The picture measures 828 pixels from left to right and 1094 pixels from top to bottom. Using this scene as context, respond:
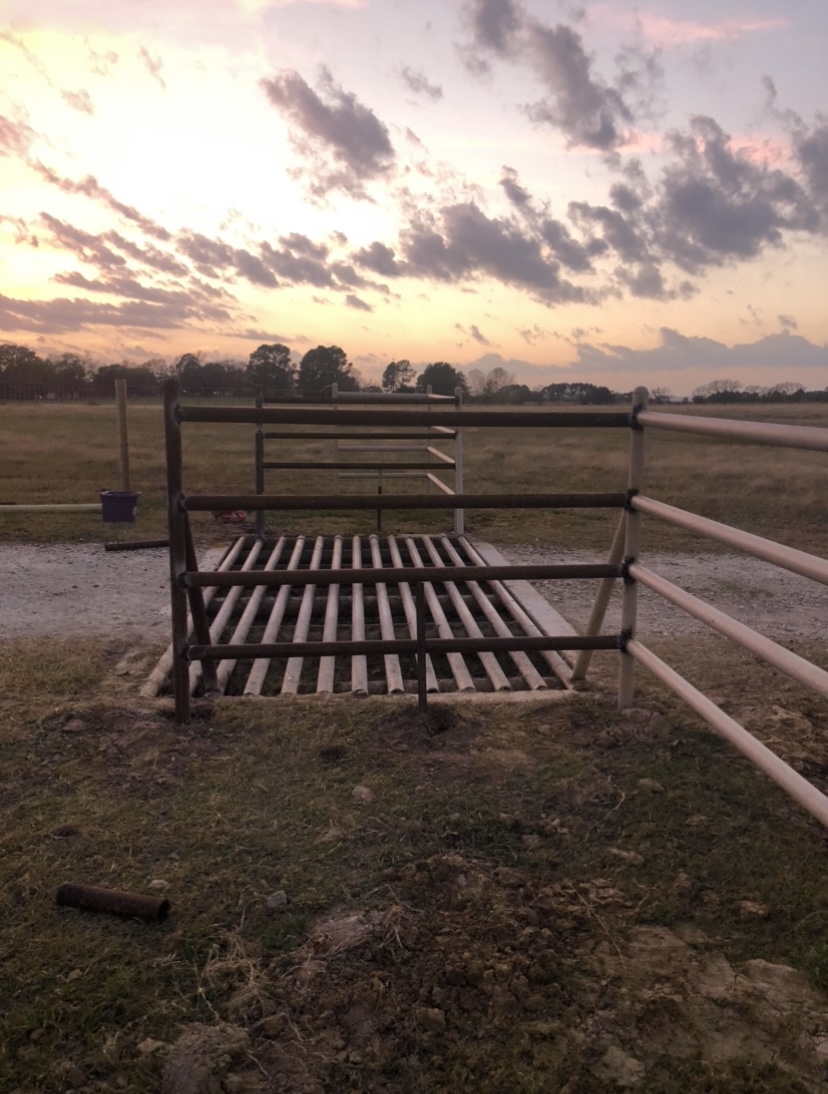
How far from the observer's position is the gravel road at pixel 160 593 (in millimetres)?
4902

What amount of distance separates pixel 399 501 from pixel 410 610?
5.80ft

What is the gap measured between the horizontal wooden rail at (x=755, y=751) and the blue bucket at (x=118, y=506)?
250 inches

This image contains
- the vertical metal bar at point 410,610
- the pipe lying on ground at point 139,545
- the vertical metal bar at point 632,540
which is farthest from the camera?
the pipe lying on ground at point 139,545

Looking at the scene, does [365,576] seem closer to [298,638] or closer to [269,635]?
[298,638]

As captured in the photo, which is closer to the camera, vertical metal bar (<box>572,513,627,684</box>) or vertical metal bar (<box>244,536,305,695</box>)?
vertical metal bar (<box>572,513,627,684</box>)

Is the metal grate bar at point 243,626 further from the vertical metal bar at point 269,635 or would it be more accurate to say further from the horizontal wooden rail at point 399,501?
the horizontal wooden rail at point 399,501

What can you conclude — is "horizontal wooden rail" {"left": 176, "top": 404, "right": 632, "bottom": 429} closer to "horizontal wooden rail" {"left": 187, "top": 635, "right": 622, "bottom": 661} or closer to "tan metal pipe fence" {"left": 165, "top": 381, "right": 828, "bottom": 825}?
"tan metal pipe fence" {"left": 165, "top": 381, "right": 828, "bottom": 825}

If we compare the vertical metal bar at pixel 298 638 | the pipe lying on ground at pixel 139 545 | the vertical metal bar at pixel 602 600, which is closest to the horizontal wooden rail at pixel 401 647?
the vertical metal bar at pixel 602 600

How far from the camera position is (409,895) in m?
2.19

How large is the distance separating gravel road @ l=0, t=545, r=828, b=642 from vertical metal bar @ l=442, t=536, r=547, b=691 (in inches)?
21.6

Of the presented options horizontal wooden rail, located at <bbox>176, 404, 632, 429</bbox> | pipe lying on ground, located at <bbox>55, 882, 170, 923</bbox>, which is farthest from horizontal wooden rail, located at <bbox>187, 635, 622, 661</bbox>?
pipe lying on ground, located at <bbox>55, 882, 170, 923</bbox>

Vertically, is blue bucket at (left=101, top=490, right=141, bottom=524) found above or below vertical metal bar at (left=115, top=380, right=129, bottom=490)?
below

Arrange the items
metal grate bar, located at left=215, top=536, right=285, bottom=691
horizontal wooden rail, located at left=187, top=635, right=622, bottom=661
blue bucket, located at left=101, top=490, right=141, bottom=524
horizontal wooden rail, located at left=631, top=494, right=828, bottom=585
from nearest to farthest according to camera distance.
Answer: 1. horizontal wooden rail, located at left=631, top=494, right=828, bottom=585
2. horizontal wooden rail, located at left=187, top=635, right=622, bottom=661
3. metal grate bar, located at left=215, top=536, right=285, bottom=691
4. blue bucket, located at left=101, top=490, right=141, bottom=524

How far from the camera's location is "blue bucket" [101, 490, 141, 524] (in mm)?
8133
